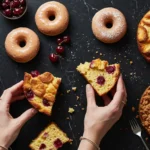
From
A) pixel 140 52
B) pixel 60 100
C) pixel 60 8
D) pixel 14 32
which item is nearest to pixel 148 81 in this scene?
pixel 140 52

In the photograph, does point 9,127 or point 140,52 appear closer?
point 9,127

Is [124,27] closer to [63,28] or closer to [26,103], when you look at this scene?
[63,28]

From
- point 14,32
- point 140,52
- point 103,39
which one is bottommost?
point 140,52

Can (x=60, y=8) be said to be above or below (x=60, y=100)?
above

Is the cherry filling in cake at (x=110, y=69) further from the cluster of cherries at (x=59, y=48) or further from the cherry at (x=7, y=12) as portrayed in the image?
the cherry at (x=7, y=12)

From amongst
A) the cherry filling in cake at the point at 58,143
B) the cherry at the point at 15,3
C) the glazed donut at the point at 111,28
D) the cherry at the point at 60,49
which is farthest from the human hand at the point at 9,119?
the glazed donut at the point at 111,28

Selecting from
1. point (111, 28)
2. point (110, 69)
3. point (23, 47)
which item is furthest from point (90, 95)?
point (23, 47)

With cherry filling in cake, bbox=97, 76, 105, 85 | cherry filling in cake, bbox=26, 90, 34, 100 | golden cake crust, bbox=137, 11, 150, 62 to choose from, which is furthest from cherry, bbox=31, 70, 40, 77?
golden cake crust, bbox=137, 11, 150, 62
